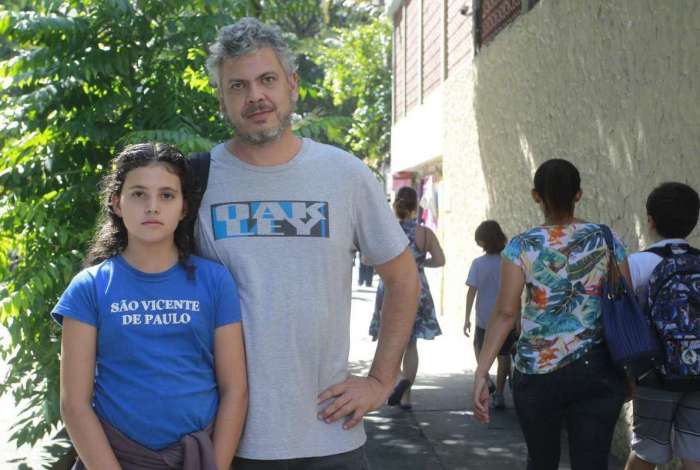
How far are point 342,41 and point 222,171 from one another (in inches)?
1112

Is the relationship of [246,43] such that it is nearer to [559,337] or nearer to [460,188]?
[559,337]

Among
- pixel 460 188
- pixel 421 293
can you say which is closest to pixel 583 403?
pixel 421 293

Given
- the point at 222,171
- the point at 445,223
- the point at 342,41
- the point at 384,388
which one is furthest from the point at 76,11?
the point at 342,41

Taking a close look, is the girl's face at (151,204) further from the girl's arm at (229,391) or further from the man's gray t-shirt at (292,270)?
the girl's arm at (229,391)

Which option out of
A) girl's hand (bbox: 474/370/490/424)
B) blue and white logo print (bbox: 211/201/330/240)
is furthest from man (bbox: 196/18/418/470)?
girl's hand (bbox: 474/370/490/424)

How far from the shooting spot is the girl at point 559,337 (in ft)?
12.5

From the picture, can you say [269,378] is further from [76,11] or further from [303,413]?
[76,11]

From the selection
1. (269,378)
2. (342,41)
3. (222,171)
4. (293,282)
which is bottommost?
(269,378)

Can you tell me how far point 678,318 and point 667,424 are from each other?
1.62ft

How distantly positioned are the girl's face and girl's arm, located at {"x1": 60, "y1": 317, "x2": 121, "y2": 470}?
0.28m

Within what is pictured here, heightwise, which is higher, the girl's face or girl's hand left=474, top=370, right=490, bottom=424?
the girl's face

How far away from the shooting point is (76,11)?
575 centimetres

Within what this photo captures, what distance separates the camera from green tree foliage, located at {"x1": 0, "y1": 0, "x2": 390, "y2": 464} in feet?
16.9

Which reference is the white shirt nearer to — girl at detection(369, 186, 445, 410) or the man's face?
the man's face
